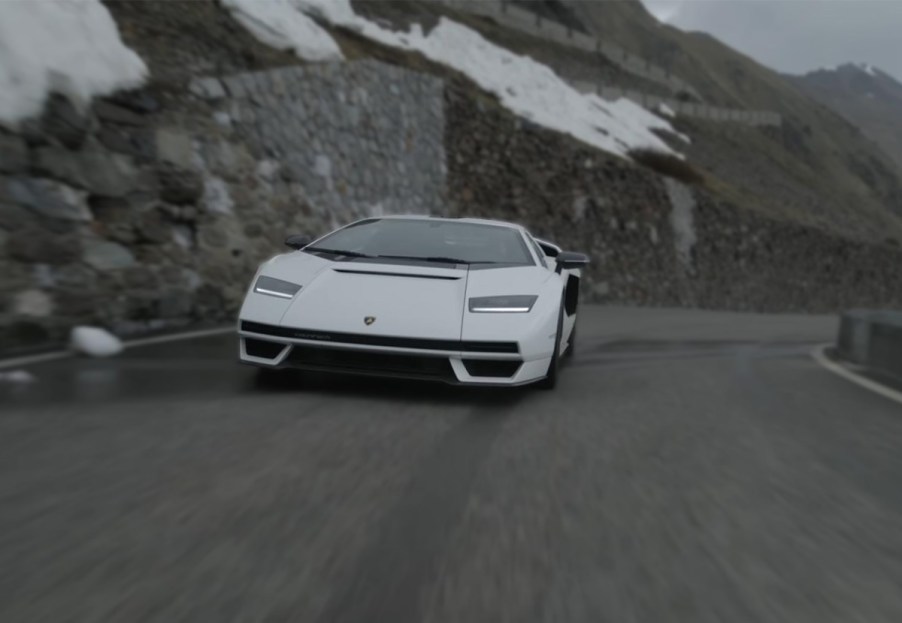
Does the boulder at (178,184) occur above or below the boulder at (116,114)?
below

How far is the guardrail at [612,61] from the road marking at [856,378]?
119 feet

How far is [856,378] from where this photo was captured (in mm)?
8602

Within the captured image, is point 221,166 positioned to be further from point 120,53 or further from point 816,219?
point 816,219

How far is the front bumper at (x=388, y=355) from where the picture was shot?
18.1ft

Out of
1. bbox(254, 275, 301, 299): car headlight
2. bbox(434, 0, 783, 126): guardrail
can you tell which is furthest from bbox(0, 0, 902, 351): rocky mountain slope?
bbox(434, 0, 783, 126): guardrail

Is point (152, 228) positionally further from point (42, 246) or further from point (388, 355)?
point (388, 355)

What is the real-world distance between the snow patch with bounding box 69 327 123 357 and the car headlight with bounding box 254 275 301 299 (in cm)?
180

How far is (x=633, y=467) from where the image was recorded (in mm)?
4520

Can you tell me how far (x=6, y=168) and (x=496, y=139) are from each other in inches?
597

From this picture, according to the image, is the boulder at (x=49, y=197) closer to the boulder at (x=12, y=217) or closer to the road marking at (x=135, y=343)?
the boulder at (x=12, y=217)

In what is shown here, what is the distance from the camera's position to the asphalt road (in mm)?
2752

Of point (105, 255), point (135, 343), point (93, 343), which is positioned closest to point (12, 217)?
point (105, 255)

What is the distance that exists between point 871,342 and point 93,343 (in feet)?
23.9

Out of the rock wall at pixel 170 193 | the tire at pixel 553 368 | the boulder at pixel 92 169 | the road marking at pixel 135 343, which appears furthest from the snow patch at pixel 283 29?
the tire at pixel 553 368
